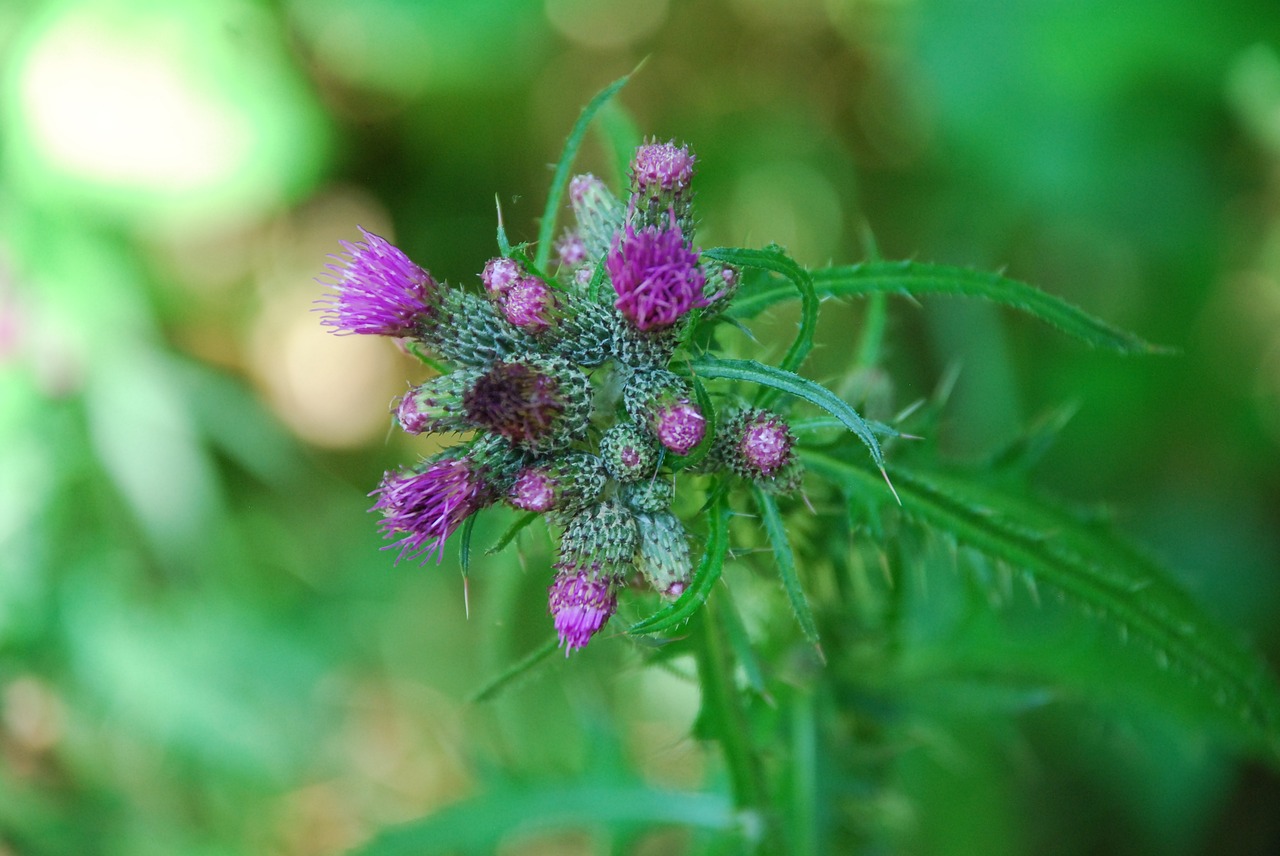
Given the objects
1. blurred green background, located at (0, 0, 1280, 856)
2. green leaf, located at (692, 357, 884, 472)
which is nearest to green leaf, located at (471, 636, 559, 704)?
green leaf, located at (692, 357, 884, 472)

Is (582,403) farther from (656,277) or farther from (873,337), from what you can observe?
(873,337)

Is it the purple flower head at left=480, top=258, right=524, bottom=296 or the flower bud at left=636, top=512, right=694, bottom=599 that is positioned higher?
the purple flower head at left=480, top=258, right=524, bottom=296

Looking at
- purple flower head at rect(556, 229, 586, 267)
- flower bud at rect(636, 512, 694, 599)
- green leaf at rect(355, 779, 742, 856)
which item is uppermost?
purple flower head at rect(556, 229, 586, 267)

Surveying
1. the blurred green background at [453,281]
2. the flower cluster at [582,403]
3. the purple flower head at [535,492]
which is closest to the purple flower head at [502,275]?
the flower cluster at [582,403]

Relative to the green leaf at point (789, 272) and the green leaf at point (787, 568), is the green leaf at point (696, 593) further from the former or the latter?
the green leaf at point (789, 272)

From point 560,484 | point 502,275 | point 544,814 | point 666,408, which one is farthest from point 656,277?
point 544,814

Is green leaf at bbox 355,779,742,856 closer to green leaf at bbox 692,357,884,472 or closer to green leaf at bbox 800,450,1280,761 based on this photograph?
green leaf at bbox 800,450,1280,761
